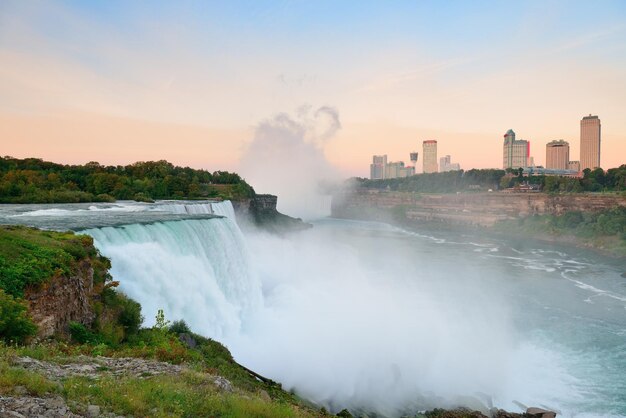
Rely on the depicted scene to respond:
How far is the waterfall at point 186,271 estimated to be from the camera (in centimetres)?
1224

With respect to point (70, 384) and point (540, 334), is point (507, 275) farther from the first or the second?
point (70, 384)

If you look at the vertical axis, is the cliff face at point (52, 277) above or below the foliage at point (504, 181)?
below

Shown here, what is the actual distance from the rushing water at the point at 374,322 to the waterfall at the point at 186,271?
0.16 feet

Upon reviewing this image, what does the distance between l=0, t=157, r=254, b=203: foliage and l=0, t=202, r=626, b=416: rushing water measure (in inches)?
368

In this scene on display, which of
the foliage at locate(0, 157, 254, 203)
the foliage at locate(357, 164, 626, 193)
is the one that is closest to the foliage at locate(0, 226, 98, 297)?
the foliage at locate(0, 157, 254, 203)

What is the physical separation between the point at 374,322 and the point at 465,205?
6158 cm

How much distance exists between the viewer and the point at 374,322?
779 inches

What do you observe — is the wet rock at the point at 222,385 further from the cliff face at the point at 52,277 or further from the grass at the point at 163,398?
the cliff face at the point at 52,277

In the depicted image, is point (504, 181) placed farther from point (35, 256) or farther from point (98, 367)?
point (98, 367)

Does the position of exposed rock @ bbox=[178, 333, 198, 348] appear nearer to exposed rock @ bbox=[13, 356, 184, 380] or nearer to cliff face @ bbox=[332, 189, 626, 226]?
exposed rock @ bbox=[13, 356, 184, 380]

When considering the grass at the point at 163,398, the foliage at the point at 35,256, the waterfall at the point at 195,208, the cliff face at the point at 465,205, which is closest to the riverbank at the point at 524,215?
the cliff face at the point at 465,205

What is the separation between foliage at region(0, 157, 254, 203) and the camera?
29578mm

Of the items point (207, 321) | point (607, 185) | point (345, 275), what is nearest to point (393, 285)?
point (345, 275)

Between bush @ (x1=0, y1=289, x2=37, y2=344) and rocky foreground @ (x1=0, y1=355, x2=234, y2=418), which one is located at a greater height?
bush @ (x1=0, y1=289, x2=37, y2=344)
